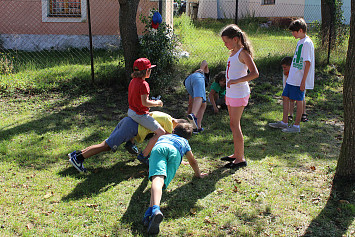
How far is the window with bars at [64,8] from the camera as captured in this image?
40.5 feet

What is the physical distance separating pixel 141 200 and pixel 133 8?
493 cm

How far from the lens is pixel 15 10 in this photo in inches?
477

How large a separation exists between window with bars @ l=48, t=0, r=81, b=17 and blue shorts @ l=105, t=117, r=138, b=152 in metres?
9.01

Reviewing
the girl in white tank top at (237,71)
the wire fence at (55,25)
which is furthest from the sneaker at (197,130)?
the wire fence at (55,25)

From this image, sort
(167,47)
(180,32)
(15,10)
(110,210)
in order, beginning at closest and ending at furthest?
(110,210) → (167,47) → (15,10) → (180,32)

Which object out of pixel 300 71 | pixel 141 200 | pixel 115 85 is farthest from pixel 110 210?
pixel 115 85

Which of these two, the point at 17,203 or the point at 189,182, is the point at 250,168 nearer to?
the point at 189,182

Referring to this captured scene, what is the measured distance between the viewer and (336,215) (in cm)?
364

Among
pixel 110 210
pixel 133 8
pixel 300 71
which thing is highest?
pixel 133 8

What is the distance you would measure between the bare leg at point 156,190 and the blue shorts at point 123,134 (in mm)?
1167

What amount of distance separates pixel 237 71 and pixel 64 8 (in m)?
9.87

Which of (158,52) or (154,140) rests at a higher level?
(158,52)

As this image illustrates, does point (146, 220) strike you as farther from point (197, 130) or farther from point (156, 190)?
point (197, 130)

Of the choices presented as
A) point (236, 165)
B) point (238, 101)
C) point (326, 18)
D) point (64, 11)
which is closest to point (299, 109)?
point (236, 165)
